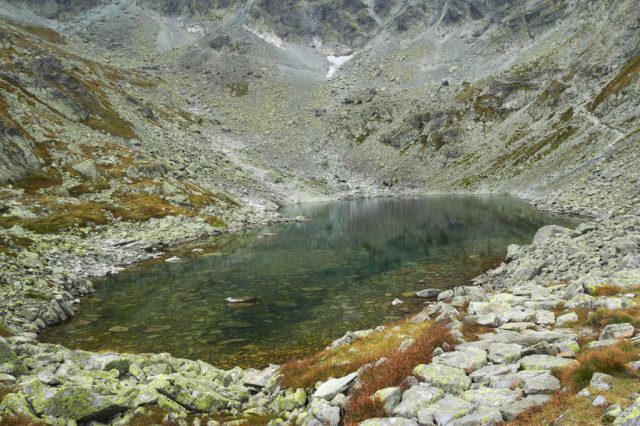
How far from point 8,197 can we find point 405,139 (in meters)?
123

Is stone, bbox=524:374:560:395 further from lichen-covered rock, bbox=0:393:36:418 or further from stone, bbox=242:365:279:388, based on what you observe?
lichen-covered rock, bbox=0:393:36:418

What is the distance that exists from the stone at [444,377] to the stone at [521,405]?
159 centimetres

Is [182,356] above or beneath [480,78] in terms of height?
beneath

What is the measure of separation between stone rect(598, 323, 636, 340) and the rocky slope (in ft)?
8.24

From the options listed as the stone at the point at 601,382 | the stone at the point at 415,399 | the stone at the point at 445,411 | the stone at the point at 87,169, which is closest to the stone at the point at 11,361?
the stone at the point at 415,399

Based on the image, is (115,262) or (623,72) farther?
(623,72)

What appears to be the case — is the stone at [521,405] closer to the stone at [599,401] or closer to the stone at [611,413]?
the stone at [599,401]

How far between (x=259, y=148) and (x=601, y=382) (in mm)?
141659

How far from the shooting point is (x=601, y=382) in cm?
761

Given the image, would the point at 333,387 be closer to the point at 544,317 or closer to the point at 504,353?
the point at 504,353

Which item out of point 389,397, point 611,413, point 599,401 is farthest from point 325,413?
point 611,413

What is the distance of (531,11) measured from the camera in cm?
16100

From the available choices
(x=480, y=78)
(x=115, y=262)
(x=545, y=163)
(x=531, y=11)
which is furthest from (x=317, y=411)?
(x=531, y=11)

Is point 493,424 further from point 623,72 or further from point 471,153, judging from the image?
point 471,153
